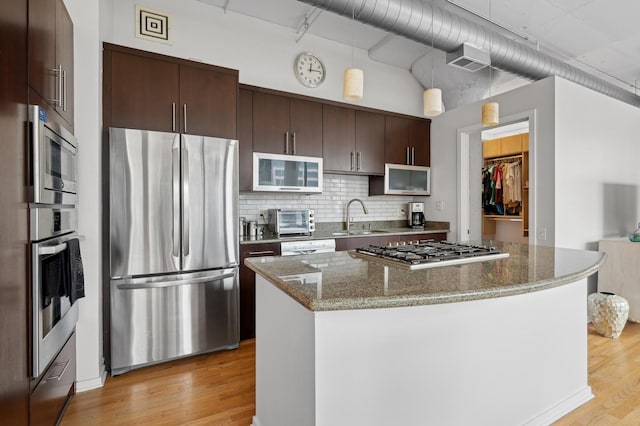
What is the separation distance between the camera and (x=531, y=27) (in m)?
3.58

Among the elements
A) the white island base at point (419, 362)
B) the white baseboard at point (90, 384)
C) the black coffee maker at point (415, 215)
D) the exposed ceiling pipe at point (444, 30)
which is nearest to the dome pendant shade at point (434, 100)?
the exposed ceiling pipe at point (444, 30)

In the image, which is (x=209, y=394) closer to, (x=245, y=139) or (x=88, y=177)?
(x=88, y=177)

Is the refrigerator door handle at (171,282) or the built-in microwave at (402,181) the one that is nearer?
the refrigerator door handle at (171,282)

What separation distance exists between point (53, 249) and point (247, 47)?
9.60ft

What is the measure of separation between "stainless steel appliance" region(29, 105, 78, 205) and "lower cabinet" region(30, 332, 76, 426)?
34.5 inches

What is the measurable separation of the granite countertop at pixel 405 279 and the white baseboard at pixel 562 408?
0.82m

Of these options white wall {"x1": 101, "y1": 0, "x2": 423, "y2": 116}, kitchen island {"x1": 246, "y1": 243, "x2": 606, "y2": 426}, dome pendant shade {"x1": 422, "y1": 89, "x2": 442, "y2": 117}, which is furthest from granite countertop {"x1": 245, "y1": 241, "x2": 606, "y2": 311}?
white wall {"x1": 101, "y1": 0, "x2": 423, "y2": 116}

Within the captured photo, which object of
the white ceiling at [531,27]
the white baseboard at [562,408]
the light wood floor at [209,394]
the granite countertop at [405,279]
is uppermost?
the white ceiling at [531,27]

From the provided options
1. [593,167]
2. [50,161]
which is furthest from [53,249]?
[593,167]

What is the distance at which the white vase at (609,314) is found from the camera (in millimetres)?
3029

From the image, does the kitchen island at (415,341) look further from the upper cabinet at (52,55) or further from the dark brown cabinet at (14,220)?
the upper cabinet at (52,55)

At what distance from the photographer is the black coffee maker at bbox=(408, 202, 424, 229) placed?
4.68m

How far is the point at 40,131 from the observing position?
5.20 feet

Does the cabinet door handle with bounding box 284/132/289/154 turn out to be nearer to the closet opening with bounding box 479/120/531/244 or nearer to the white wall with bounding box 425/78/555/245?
the white wall with bounding box 425/78/555/245
